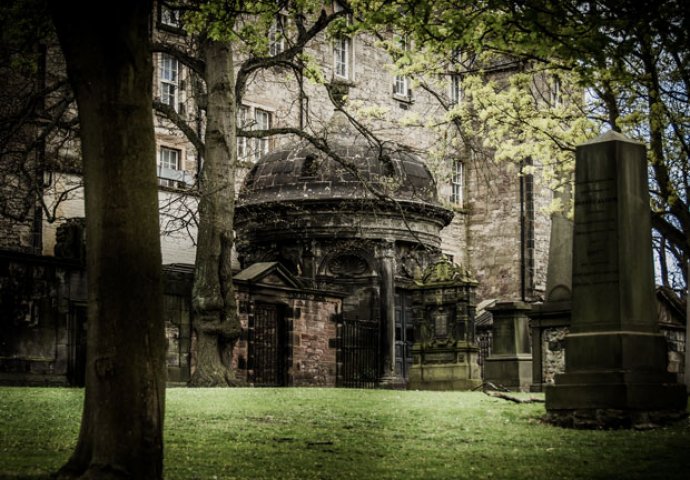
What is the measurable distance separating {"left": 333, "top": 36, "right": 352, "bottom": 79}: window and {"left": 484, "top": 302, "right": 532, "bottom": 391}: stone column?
75.4ft

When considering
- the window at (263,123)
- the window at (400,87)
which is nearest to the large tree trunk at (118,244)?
the window at (263,123)

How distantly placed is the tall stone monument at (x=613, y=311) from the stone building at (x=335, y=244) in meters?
9.90

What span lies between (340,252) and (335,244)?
352 millimetres

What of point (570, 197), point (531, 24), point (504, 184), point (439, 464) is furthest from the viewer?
point (504, 184)

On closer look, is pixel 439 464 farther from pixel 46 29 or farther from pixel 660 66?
pixel 660 66

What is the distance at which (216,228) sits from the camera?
68.9 feet

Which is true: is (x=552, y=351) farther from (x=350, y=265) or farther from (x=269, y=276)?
(x=350, y=265)

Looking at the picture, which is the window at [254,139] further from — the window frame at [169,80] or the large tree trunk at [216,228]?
the large tree trunk at [216,228]

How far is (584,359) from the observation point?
41.3 ft

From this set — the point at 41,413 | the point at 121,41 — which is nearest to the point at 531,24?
the point at 121,41

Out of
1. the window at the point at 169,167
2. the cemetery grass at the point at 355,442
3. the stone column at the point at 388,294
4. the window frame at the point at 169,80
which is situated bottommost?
the cemetery grass at the point at 355,442

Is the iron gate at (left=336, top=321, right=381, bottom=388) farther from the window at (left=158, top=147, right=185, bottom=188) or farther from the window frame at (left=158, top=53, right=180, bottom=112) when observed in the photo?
the window frame at (left=158, top=53, right=180, bottom=112)

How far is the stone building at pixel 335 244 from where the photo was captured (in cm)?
2452

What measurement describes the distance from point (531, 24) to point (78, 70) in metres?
6.36
